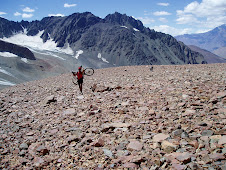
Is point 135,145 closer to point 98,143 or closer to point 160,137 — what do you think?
point 160,137

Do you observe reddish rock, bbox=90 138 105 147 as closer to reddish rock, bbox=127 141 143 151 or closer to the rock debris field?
the rock debris field

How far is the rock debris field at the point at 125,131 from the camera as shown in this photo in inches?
183

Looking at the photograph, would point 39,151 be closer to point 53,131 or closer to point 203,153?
point 53,131

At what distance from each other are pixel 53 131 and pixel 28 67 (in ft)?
325

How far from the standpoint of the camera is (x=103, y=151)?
520cm

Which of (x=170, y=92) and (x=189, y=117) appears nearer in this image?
(x=189, y=117)

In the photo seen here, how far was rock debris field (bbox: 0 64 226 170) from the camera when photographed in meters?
4.64

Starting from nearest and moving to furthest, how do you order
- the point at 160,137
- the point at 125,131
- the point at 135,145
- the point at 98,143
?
1. the point at 135,145
2. the point at 160,137
3. the point at 98,143
4. the point at 125,131

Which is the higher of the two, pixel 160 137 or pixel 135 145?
pixel 160 137

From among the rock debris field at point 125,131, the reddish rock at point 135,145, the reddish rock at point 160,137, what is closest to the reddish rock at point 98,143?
the rock debris field at point 125,131

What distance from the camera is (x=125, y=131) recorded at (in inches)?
236

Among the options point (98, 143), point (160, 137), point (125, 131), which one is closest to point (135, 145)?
point (160, 137)

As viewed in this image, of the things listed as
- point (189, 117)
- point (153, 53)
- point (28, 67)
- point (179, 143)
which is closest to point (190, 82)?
point (189, 117)

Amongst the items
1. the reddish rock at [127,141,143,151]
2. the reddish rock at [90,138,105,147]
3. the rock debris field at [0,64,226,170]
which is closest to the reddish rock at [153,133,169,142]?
the rock debris field at [0,64,226,170]
